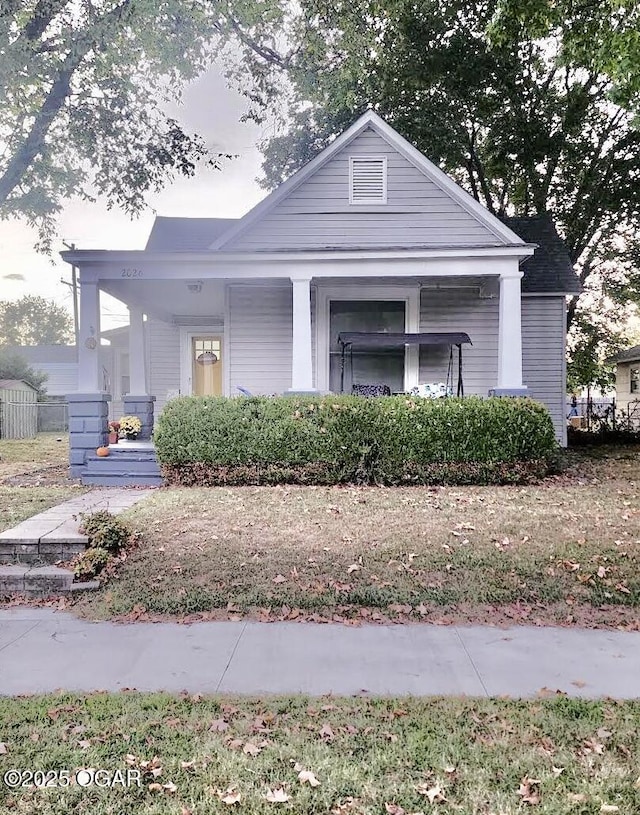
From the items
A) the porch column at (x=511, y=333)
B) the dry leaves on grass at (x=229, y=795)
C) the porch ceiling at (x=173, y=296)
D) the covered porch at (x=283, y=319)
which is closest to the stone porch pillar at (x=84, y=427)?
the covered porch at (x=283, y=319)

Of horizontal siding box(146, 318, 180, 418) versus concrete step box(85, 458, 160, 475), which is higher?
horizontal siding box(146, 318, 180, 418)

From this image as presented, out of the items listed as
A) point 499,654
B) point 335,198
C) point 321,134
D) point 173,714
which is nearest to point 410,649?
point 499,654

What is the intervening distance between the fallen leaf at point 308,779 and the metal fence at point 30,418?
15.9 meters

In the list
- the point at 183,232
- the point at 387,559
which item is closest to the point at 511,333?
the point at 387,559

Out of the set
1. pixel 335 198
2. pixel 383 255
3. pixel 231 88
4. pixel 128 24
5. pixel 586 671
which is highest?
pixel 231 88

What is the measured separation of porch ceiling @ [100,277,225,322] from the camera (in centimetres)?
1139

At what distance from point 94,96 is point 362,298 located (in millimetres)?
6266

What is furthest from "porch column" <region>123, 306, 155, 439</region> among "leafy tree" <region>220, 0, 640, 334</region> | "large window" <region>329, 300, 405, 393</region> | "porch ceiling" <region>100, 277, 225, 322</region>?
"leafy tree" <region>220, 0, 640, 334</region>

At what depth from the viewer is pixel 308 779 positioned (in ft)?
7.87

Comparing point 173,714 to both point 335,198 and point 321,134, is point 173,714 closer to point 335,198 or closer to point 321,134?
point 335,198

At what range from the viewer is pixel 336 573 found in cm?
505

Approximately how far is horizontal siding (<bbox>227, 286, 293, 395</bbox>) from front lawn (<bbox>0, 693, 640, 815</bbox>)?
9.72m

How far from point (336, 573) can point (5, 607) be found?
2.61m

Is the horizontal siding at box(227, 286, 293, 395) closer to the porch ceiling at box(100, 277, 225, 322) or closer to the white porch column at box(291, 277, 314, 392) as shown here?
the porch ceiling at box(100, 277, 225, 322)
